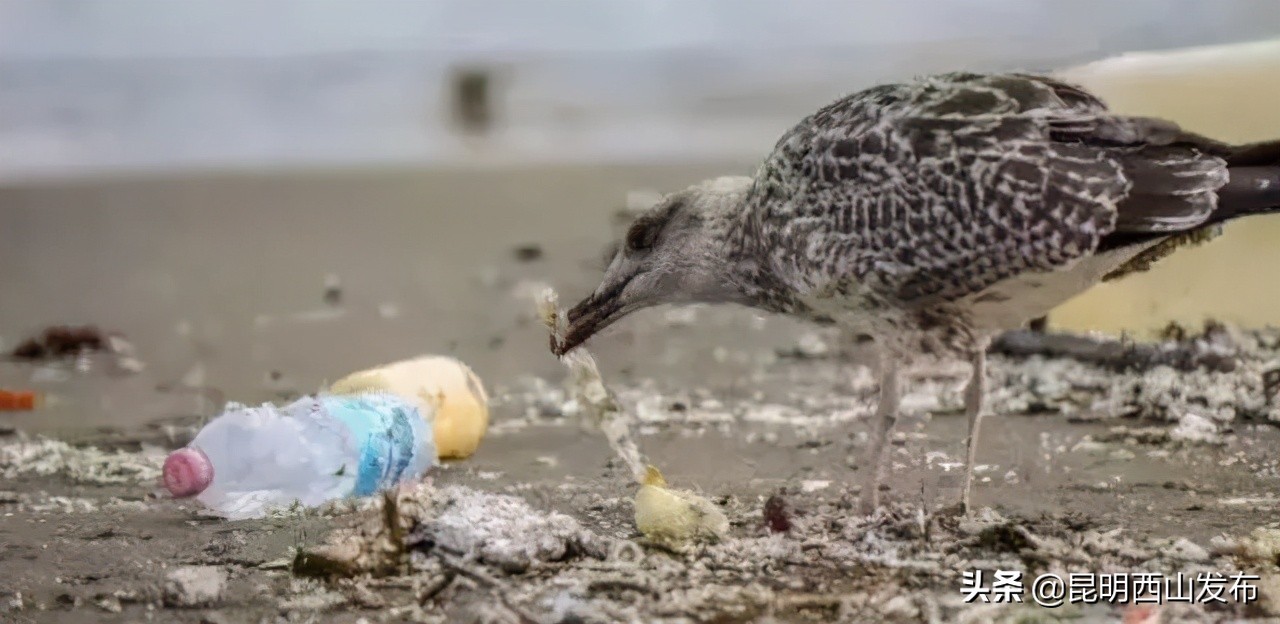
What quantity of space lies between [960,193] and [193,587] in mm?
1357

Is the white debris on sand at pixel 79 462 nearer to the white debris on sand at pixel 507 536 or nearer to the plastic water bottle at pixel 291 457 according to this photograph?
the plastic water bottle at pixel 291 457

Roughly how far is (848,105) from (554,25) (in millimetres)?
2947

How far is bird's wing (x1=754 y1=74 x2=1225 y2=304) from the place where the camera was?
1.89 metres

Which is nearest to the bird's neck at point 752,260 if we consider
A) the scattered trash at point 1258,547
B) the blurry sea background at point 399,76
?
the scattered trash at point 1258,547

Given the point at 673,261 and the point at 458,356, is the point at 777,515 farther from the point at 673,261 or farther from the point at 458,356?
the point at 458,356

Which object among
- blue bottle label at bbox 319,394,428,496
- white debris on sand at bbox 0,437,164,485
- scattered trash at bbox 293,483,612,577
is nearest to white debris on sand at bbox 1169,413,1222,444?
scattered trash at bbox 293,483,612,577

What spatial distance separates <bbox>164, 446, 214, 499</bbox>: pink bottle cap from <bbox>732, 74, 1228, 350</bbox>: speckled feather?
1102 millimetres

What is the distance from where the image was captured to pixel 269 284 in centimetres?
452

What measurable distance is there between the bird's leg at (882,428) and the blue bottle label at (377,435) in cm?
92

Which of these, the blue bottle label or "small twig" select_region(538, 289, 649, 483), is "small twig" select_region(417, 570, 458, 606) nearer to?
the blue bottle label

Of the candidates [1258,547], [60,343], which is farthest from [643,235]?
[60,343]

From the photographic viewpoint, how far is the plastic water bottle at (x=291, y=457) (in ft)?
7.25

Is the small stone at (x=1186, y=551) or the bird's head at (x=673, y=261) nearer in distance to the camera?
the small stone at (x=1186, y=551)

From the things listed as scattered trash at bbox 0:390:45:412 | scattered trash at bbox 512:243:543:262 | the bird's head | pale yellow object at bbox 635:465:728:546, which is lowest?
pale yellow object at bbox 635:465:728:546
